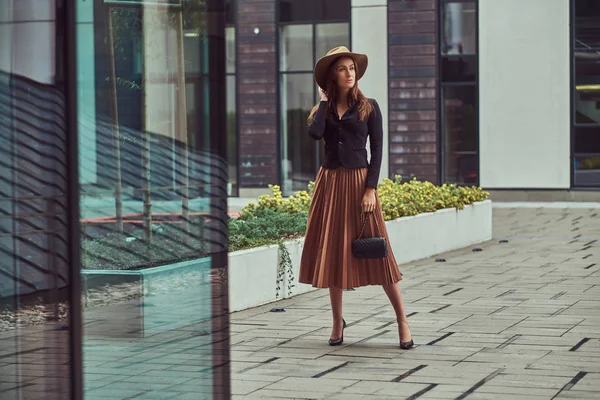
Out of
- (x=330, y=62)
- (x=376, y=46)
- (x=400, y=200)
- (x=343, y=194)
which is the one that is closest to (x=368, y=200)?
(x=343, y=194)

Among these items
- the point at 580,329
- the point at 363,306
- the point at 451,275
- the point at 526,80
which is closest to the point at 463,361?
the point at 580,329

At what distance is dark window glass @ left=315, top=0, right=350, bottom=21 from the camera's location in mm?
23453

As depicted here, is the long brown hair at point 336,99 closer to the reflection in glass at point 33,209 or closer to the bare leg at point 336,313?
the bare leg at point 336,313

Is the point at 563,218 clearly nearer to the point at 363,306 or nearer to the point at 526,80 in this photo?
the point at 526,80

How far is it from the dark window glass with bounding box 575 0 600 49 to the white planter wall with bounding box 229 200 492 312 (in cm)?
823

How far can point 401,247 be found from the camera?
486 inches

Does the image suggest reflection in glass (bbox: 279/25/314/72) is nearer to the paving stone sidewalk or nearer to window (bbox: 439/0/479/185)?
window (bbox: 439/0/479/185)

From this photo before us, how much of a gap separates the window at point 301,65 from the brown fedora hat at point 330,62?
15722 mm

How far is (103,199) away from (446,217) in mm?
9768

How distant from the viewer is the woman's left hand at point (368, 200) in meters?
7.44

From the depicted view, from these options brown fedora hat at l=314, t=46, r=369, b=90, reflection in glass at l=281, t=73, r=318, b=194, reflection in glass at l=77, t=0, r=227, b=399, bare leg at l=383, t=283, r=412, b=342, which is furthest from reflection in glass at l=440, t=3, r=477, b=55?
reflection in glass at l=77, t=0, r=227, b=399

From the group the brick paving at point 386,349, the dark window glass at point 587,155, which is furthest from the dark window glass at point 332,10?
the brick paving at point 386,349

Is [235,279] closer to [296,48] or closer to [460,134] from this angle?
[460,134]

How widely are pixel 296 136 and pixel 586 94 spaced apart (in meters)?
5.39
